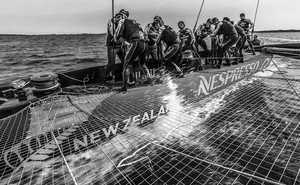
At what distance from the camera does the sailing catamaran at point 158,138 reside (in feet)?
6.04

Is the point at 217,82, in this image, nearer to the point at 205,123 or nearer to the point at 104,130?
the point at 205,123

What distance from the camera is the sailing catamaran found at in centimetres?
184

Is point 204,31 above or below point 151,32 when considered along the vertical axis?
above

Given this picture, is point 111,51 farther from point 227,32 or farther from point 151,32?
point 227,32

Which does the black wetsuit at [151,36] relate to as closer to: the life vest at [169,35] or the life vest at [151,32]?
the life vest at [151,32]

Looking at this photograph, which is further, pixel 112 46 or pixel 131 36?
pixel 112 46

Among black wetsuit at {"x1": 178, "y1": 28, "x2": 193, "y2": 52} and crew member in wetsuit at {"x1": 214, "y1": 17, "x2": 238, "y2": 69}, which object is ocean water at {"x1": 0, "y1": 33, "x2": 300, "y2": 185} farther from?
crew member in wetsuit at {"x1": 214, "y1": 17, "x2": 238, "y2": 69}

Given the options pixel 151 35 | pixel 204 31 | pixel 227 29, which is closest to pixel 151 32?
pixel 151 35

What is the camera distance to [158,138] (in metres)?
2.47

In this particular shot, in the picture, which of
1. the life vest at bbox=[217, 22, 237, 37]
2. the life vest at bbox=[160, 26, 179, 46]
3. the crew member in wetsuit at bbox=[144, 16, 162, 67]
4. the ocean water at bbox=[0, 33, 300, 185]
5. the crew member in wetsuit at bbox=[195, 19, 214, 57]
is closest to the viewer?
the ocean water at bbox=[0, 33, 300, 185]

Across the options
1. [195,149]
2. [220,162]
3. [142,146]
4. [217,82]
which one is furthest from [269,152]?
[217,82]

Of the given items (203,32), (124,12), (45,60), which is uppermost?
(124,12)

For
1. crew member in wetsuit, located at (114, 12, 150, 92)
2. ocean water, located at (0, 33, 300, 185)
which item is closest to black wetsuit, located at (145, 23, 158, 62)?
crew member in wetsuit, located at (114, 12, 150, 92)

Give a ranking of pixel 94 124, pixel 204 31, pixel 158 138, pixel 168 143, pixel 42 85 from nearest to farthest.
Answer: pixel 168 143 → pixel 158 138 → pixel 94 124 → pixel 42 85 → pixel 204 31
